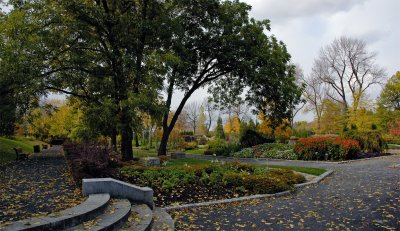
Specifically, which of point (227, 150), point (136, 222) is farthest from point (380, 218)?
point (227, 150)

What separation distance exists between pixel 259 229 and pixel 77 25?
13448 mm

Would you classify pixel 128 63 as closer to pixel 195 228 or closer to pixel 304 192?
pixel 304 192

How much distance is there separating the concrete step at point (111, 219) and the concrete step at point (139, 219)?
4.9 inches

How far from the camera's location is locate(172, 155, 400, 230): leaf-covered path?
6465 millimetres

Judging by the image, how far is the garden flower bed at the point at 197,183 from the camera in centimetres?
908

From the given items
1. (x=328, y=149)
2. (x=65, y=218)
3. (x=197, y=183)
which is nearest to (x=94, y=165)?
(x=197, y=183)

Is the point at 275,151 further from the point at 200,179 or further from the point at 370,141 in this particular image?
the point at 200,179

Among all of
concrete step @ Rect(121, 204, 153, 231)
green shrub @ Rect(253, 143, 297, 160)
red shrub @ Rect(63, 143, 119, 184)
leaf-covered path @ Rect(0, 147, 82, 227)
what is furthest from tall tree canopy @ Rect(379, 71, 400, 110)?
concrete step @ Rect(121, 204, 153, 231)

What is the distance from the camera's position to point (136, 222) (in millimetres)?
6289

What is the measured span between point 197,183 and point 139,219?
3.94 metres

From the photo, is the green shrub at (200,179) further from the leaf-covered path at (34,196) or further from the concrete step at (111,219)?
the concrete step at (111,219)

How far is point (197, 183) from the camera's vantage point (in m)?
10.2

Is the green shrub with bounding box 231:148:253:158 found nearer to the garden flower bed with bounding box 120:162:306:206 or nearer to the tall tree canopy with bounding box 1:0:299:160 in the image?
the tall tree canopy with bounding box 1:0:299:160

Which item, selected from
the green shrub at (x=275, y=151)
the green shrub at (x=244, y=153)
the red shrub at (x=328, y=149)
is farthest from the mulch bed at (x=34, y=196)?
the green shrub at (x=244, y=153)
